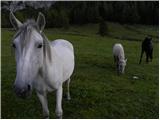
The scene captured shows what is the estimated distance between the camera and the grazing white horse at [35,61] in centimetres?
384

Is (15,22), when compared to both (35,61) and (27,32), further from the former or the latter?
(35,61)

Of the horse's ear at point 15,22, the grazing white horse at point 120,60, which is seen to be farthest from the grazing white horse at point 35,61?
the grazing white horse at point 120,60

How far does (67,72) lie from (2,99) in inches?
96.1

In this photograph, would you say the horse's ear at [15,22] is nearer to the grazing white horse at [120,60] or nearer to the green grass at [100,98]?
the green grass at [100,98]

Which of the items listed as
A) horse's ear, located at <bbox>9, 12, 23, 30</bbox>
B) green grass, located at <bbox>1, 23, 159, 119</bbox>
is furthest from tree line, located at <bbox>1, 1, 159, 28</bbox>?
horse's ear, located at <bbox>9, 12, 23, 30</bbox>

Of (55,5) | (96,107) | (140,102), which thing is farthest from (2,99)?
(55,5)

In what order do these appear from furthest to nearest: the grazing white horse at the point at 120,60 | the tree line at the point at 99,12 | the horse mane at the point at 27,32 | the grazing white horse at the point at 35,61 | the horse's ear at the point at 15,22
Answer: the tree line at the point at 99,12, the grazing white horse at the point at 120,60, the horse's ear at the point at 15,22, the horse mane at the point at 27,32, the grazing white horse at the point at 35,61

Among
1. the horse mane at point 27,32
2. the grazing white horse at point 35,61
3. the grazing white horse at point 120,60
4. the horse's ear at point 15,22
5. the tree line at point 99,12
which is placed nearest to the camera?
the grazing white horse at point 35,61

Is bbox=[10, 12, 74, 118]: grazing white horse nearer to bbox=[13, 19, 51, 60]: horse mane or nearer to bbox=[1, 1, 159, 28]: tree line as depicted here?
bbox=[13, 19, 51, 60]: horse mane

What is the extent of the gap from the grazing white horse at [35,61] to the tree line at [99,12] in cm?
2884

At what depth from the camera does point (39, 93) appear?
5211mm

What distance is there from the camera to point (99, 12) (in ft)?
132

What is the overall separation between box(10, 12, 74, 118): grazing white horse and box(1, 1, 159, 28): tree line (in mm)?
28836

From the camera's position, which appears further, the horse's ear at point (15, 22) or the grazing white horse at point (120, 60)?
the grazing white horse at point (120, 60)
